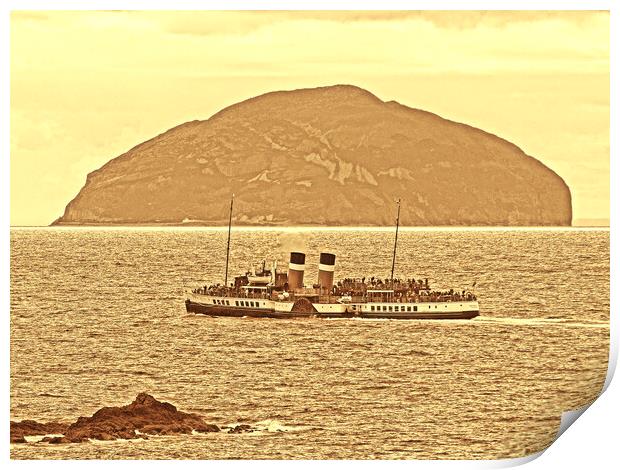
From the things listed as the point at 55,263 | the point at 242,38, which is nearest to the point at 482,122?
the point at 242,38

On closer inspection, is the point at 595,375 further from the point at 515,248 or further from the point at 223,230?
the point at 223,230

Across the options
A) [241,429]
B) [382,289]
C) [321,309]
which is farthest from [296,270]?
[241,429]

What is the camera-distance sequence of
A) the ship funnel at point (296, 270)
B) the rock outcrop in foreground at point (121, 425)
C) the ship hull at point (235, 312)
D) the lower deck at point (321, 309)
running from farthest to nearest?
the ship funnel at point (296, 270) → the lower deck at point (321, 309) → the ship hull at point (235, 312) → the rock outcrop in foreground at point (121, 425)

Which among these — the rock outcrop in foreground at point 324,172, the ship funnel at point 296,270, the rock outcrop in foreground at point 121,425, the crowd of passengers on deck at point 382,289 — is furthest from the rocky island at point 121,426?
the rock outcrop in foreground at point 324,172

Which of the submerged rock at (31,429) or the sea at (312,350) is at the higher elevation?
the sea at (312,350)

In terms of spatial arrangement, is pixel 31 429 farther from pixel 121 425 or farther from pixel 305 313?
pixel 305 313

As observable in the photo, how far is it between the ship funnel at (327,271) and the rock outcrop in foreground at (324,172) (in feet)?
1.04

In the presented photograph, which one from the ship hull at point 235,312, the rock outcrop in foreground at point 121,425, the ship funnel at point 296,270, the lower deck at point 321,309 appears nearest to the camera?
the rock outcrop in foreground at point 121,425

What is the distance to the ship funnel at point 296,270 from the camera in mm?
21562

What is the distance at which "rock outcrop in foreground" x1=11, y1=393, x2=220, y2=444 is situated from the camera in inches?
830

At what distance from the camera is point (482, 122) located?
21.3 meters

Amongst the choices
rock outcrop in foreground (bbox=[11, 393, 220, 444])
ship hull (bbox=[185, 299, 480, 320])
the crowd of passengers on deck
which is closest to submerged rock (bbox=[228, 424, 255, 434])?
rock outcrop in foreground (bbox=[11, 393, 220, 444])

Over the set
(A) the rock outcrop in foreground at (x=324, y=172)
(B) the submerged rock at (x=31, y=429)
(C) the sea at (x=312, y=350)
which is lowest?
(B) the submerged rock at (x=31, y=429)

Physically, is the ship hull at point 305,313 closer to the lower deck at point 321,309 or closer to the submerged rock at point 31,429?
the lower deck at point 321,309
